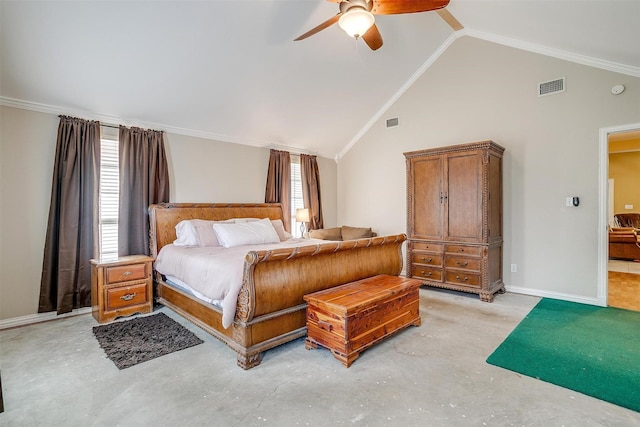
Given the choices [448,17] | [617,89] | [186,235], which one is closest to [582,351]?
[617,89]

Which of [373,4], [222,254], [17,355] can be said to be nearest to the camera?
[373,4]

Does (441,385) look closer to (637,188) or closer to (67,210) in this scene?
(67,210)

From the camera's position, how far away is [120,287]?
3555 millimetres

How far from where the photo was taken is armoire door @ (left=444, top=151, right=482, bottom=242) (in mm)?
4234

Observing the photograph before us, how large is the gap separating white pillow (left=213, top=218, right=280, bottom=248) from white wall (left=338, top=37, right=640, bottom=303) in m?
3.00

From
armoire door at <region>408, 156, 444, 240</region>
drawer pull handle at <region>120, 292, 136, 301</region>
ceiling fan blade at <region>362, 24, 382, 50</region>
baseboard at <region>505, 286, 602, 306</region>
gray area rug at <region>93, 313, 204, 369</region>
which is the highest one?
ceiling fan blade at <region>362, 24, 382, 50</region>

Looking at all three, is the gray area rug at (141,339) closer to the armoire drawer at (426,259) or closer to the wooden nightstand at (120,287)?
the wooden nightstand at (120,287)

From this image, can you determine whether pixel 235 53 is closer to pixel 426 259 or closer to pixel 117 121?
pixel 117 121

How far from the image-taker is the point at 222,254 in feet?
10.8

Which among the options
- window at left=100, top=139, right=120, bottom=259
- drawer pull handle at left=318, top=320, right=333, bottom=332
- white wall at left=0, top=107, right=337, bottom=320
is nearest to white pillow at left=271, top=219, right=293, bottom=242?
window at left=100, top=139, right=120, bottom=259

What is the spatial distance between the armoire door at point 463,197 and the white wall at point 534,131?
29.1 inches

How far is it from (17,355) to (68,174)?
1879 mm

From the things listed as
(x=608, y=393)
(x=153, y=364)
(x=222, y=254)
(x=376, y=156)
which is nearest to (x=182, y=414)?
(x=153, y=364)

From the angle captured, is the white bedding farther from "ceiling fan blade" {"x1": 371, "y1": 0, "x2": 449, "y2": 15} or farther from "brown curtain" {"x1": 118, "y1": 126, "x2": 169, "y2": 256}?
"ceiling fan blade" {"x1": 371, "y1": 0, "x2": 449, "y2": 15}
